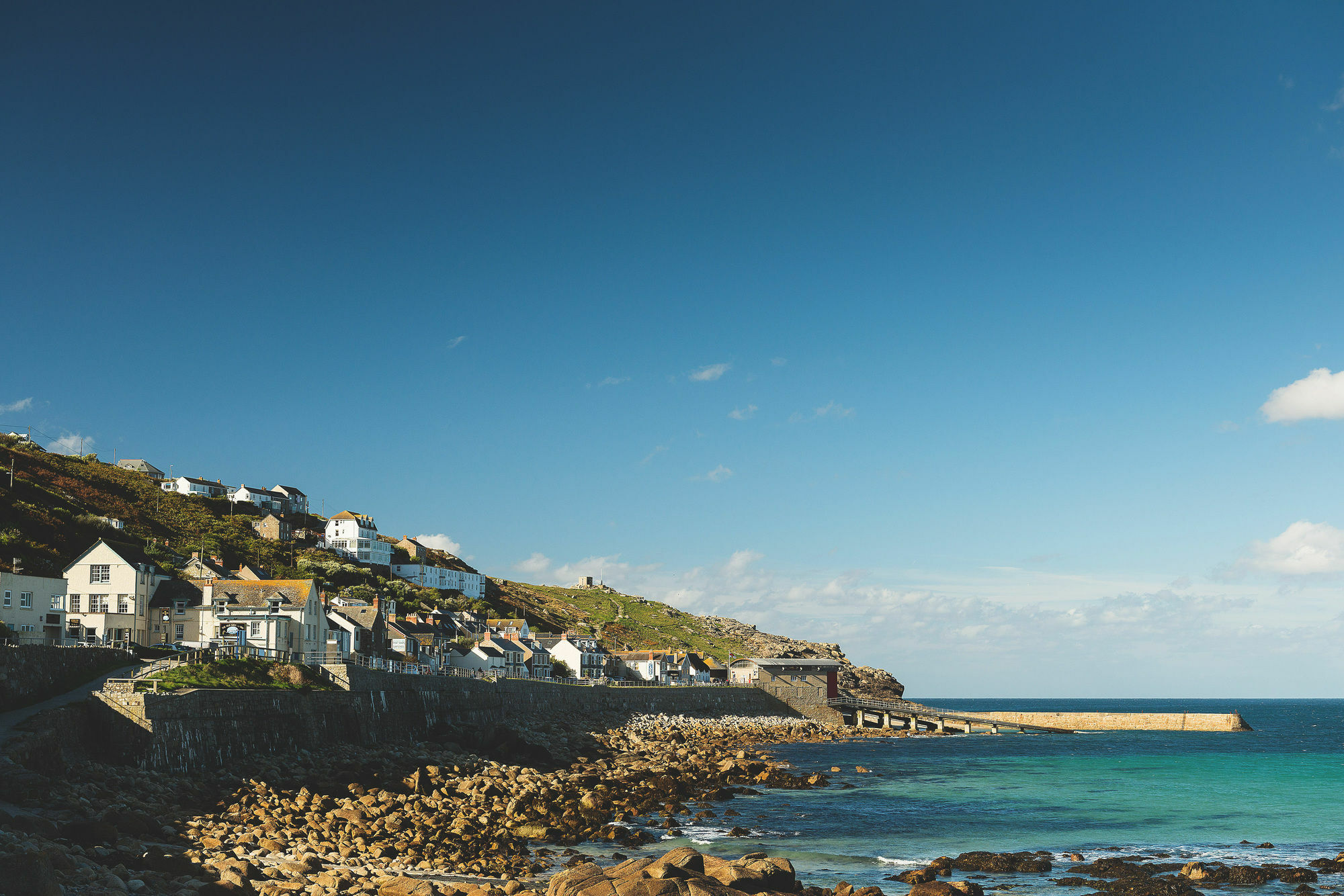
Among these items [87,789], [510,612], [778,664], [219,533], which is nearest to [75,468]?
[219,533]

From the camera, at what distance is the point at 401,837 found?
105 feet

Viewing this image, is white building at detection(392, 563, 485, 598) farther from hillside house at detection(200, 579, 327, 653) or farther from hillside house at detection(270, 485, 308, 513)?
hillside house at detection(200, 579, 327, 653)

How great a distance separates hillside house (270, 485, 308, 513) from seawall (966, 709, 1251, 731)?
117 m

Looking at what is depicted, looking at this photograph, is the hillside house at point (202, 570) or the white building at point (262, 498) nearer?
the hillside house at point (202, 570)

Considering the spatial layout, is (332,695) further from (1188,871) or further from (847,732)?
(847,732)

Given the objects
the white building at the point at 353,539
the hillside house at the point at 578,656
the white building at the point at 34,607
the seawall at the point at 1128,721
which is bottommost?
the seawall at the point at 1128,721

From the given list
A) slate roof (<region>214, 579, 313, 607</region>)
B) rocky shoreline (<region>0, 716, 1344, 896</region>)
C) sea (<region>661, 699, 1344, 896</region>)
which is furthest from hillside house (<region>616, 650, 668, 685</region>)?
rocky shoreline (<region>0, 716, 1344, 896</region>)

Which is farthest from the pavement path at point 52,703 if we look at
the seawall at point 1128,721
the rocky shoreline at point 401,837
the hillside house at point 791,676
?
the seawall at point 1128,721

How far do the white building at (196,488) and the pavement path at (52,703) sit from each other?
407 ft

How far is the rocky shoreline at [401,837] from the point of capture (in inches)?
940

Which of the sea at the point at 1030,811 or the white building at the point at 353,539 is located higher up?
the white building at the point at 353,539

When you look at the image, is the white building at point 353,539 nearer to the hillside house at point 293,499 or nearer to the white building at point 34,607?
the hillside house at point 293,499

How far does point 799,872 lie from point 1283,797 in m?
39.0

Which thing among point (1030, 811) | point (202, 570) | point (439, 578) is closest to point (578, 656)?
point (202, 570)
